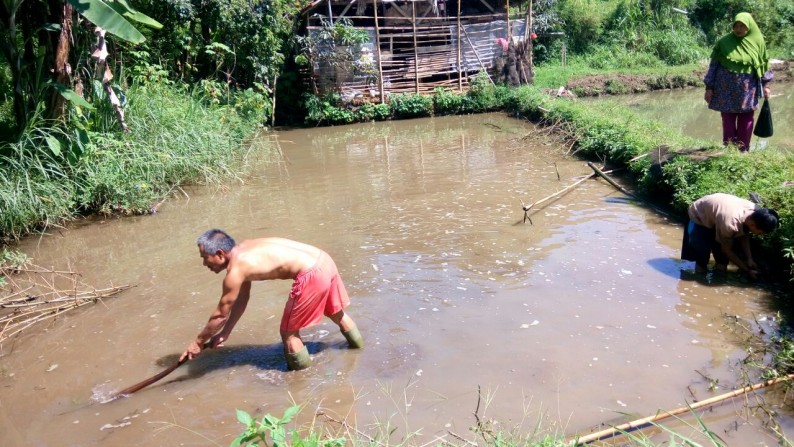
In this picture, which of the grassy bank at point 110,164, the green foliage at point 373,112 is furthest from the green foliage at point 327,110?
the grassy bank at point 110,164

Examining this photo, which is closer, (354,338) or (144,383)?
(144,383)

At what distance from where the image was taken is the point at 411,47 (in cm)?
1688

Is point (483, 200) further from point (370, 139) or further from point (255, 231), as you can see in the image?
point (370, 139)

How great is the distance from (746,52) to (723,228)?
343cm

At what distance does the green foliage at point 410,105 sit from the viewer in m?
16.2

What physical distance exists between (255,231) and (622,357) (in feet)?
15.6

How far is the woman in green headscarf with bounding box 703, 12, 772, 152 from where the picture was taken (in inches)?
306

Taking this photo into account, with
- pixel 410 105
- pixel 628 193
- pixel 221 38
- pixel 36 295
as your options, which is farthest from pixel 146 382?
pixel 410 105

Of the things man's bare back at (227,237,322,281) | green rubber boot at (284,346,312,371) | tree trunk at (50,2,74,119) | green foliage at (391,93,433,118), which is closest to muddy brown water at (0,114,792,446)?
green rubber boot at (284,346,312,371)

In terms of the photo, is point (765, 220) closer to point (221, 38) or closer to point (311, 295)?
point (311, 295)

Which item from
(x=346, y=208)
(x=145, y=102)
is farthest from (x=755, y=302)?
(x=145, y=102)

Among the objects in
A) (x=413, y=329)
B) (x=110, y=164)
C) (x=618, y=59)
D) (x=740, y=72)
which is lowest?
(x=413, y=329)

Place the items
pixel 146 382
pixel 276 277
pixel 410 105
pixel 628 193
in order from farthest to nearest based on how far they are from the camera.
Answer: pixel 410 105
pixel 628 193
pixel 276 277
pixel 146 382

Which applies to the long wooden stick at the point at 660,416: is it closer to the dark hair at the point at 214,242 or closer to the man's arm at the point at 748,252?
the man's arm at the point at 748,252
